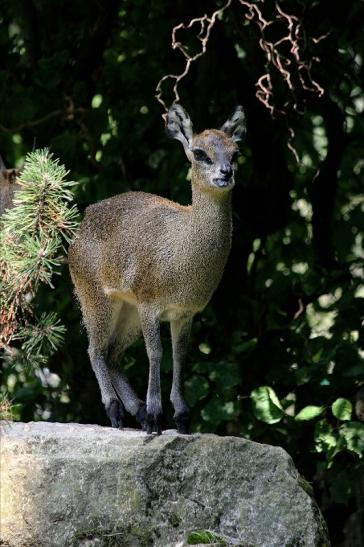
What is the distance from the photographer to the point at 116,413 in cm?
802

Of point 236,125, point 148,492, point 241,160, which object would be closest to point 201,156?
point 236,125

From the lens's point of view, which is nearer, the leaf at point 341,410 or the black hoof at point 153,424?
the black hoof at point 153,424

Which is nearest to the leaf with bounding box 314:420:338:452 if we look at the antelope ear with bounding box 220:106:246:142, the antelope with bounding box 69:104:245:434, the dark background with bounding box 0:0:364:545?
the dark background with bounding box 0:0:364:545

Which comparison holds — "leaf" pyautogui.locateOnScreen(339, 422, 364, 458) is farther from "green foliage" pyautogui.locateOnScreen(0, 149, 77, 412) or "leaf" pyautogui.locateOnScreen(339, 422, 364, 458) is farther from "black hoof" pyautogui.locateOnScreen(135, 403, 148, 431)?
"green foliage" pyautogui.locateOnScreen(0, 149, 77, 412)

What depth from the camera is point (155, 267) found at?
24.8ft

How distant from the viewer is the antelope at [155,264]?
7391 mm

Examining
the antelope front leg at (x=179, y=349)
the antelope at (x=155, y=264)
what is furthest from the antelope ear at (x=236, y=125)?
the antelope front leg at (x=179, y=349)

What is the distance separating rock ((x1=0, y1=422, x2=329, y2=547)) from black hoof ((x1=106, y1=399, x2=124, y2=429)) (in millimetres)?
1036

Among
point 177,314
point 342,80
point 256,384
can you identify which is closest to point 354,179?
point 342,80

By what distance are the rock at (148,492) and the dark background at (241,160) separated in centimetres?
238

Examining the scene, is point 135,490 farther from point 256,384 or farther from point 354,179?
point 354,179

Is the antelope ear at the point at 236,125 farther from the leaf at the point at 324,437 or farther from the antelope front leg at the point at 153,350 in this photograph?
the leaf at the point at 324,437

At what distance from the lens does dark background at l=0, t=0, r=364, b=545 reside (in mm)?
9570

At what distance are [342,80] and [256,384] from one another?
2.70 m
